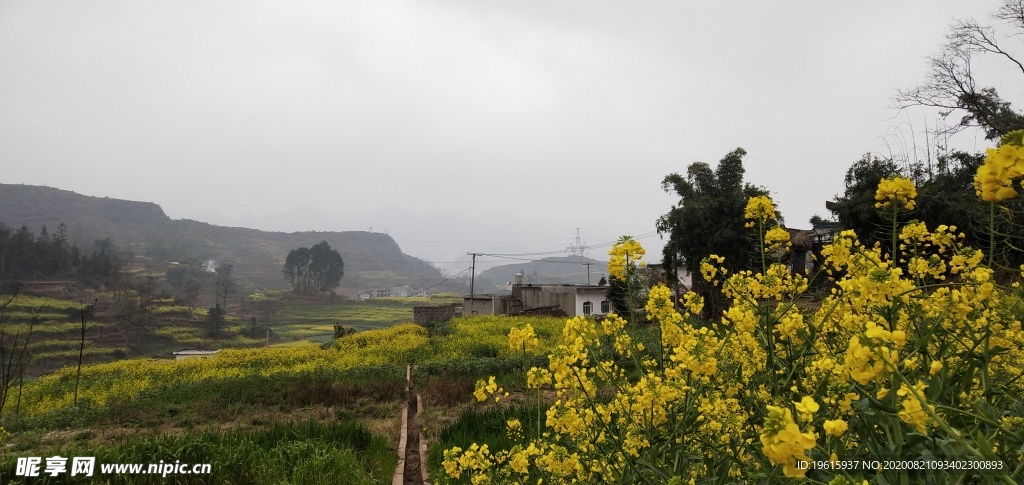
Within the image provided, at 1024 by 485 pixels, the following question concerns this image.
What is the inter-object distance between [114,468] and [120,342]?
45121 millimetres

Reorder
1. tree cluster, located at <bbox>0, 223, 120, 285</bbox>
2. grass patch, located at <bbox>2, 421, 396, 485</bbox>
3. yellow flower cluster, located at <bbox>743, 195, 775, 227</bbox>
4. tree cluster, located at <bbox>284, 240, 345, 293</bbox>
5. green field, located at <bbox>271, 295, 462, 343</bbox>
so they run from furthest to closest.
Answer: tree cluster, located at <bbox>284, 240, 345, 293</bbox> → green field, located at <bbox>271, 295, 462, 343</bbox> → tree cluster, located at <bbox>0, 223, 120, 285</bbox> → grass patch, located at <bbox>2, 421, 396, 485</bbox> → yellow flower cluster, located at <bbox>743, 195, 775, 227</bbox>

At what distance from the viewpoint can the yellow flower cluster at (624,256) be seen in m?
2.34

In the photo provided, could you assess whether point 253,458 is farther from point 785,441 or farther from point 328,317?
point 328,317

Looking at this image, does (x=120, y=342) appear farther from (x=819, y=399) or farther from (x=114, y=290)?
(x=819, y=399)

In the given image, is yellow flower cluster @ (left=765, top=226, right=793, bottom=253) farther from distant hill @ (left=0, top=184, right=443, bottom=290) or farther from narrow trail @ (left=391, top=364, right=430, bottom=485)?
distant hill @ (left=0, top=184, right=443, bottom=290)

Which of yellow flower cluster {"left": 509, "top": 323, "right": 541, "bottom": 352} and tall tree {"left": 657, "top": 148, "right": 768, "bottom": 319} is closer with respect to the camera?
yellow flower cluster {"left": 509, "top": 323, "right": 541, "bottom": 352}

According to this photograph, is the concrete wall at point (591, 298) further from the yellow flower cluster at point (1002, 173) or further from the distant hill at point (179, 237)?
the distant hill at point (179, 237)

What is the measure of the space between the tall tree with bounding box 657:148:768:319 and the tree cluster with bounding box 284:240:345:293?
70.9 metres

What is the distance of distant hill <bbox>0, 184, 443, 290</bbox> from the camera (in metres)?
106

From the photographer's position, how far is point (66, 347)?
105ft

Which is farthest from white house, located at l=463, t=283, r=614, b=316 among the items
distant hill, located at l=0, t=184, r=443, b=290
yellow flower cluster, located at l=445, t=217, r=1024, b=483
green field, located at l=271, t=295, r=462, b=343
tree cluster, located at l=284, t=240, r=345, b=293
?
distant hill, located at l=0, t=184, r=443, b=290

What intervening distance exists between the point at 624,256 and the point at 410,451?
469 cm

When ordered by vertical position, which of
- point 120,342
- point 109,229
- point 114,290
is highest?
point 109,229

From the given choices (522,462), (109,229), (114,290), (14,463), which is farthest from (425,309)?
(109,229)
